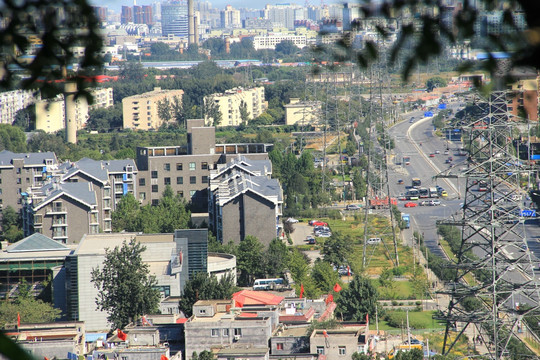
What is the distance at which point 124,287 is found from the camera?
38.6 ft

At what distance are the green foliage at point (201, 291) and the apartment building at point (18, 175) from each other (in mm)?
9834

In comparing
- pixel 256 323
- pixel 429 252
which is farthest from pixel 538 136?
pixel 256 323

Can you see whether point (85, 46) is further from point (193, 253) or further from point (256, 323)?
point (193, 253)

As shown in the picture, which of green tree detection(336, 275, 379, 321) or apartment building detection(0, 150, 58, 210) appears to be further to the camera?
apartment building detection(0, 150, 58, 210)

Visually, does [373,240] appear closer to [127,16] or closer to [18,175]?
[18,175]

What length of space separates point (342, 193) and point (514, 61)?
2332cm

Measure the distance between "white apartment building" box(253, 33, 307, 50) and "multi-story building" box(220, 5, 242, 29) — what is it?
36.8m

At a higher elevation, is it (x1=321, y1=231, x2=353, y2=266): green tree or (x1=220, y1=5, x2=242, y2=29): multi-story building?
(x1=220, y1=5, x2=242, y2=29): multi-story building

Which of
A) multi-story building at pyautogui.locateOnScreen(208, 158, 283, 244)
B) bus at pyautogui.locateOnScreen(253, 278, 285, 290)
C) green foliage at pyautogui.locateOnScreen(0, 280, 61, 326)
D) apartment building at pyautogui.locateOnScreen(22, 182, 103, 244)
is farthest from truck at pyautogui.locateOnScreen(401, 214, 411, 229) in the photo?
green foliage at pyautogui.locateOnScreen(0, 280, 61, 326)

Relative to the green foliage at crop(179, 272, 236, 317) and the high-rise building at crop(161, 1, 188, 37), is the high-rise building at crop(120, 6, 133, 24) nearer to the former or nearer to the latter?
→ the high-rise building at crop(161, 1, 188, 37)

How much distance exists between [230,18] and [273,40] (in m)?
39.1

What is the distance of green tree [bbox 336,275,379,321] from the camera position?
1227cm

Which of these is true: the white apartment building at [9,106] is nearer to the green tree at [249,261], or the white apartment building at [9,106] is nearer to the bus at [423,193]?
the bus at [423,193]

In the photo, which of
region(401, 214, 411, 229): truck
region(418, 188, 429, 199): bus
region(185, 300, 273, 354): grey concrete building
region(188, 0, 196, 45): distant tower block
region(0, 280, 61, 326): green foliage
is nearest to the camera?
region(185, 300, 273, 354): grey concrete building
